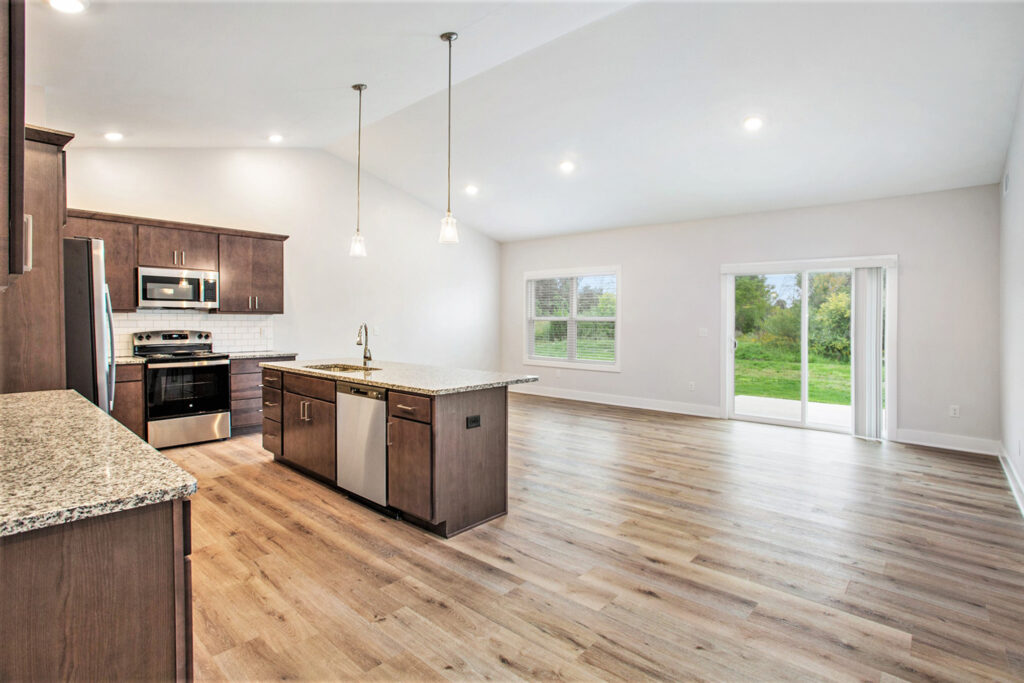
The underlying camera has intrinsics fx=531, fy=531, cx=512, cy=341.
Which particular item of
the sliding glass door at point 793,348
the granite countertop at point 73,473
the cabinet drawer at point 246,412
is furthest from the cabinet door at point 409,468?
the sliding glass door at point 793,348

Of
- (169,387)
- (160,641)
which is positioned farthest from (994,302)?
(169,387)

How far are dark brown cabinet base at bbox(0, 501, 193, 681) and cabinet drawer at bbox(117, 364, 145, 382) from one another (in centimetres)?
421

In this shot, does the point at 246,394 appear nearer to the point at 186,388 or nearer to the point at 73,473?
the point at 186,388

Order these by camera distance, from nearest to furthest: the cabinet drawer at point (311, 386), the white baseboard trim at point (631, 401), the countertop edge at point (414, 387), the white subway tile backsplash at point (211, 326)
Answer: the countertop edge at point (414, 387)
the cabinet drawer at point (311, 386)
the white subway tile backsplash at point (211, 326)
the white baseboard trim at point (631, 401)

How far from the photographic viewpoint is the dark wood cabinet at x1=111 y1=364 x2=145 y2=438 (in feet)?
14.6

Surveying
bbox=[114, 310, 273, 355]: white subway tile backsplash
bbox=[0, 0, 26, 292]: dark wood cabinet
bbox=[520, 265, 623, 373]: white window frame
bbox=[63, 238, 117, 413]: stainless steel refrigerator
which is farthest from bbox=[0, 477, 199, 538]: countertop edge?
bbox=[520, 265, 623, 373]: white window frame

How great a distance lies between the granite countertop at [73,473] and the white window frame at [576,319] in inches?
249

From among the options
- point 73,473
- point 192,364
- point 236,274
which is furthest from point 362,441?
point 236,274

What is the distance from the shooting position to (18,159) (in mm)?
987

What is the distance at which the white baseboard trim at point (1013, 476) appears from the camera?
134 inches

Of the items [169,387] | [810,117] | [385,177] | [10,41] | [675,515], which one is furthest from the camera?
[385,177]

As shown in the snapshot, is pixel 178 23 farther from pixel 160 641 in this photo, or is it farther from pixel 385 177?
pixel 385 177

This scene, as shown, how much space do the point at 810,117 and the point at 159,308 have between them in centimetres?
587

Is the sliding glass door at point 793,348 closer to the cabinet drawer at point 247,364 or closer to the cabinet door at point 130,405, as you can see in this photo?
the cabinet drawer at point 247,364
